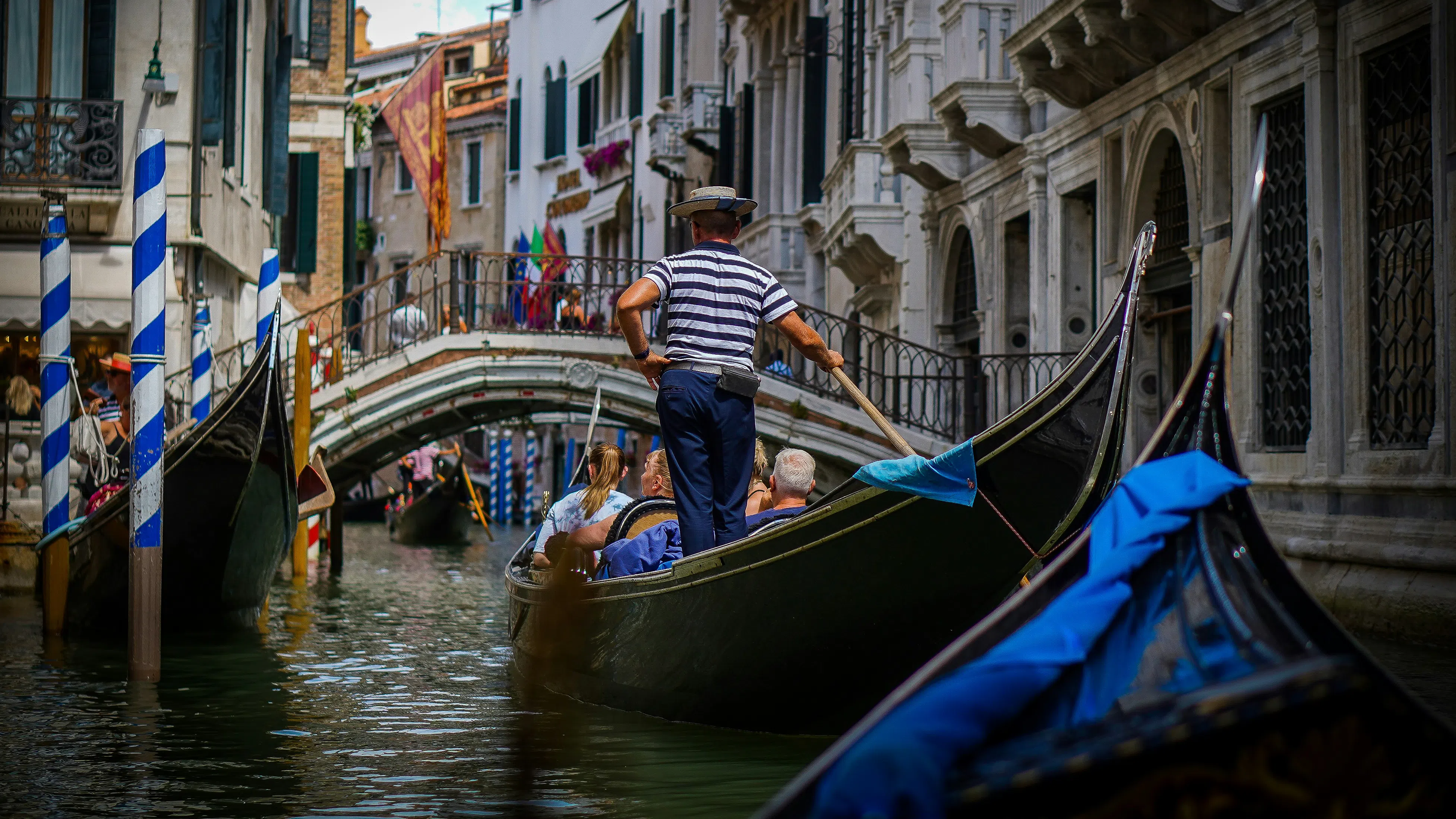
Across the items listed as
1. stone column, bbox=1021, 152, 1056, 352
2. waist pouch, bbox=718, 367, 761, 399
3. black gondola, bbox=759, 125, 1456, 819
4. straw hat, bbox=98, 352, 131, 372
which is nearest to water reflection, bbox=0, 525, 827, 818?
waist pouch, bbox=718, 367, 761, 399

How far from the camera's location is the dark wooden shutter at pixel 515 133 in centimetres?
3145

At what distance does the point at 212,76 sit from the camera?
442 inches

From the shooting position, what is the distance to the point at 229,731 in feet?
16.7

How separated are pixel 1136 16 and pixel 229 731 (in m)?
5.81

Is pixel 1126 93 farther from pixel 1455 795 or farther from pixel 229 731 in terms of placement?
pixel 1455 795

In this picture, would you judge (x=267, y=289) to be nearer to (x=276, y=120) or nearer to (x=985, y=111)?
(x=276, y=120)

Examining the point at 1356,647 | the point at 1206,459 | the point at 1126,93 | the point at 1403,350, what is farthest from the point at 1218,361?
the point at 1126,93

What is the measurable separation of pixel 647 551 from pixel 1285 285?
12.7ft

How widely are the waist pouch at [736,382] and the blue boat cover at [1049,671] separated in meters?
2.26

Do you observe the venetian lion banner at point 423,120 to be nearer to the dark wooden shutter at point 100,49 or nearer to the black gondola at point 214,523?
the dark wooden shutter at point 100,49

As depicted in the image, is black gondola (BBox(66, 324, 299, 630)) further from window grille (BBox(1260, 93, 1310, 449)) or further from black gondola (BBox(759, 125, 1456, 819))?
black gondola (BBox(759, 125, 1456, 819))

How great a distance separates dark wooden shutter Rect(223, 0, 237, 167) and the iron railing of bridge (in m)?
1.24

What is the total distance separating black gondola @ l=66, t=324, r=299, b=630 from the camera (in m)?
7.08

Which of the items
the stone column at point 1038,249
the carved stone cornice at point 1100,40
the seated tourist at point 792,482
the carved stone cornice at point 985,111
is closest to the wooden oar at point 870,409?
the seated tourist at point 792,482
